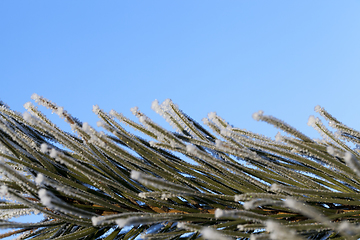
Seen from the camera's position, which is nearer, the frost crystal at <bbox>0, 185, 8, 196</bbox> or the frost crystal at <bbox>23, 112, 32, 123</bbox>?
the frost crystal at <bbox>0, 185, 8, 196</bbox>

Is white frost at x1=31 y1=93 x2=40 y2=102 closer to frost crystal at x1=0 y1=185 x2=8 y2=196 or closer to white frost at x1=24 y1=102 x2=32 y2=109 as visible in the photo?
white frost at x1=24 y1=102 x2=32 y2=109

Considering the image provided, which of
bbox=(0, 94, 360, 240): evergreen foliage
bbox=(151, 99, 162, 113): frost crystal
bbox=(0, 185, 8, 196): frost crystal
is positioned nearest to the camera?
bbox=(0, 185, 8, 196): frost crystal

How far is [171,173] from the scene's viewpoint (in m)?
1.30


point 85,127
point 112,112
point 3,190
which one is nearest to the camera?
point 3,190

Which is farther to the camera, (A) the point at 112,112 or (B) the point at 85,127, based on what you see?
(A) the point at 112,112

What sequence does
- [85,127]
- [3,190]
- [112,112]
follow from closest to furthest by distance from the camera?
[3,190], [85,127], [112,112]

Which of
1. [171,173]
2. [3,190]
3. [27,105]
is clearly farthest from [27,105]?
[171,173]

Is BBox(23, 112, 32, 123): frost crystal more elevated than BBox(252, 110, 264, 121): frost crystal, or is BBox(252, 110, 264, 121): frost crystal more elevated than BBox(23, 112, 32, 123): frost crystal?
BBox(23, 112, 32, 123): frost crystal

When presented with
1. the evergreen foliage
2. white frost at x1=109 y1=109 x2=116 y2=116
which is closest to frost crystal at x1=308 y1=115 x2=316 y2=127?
the evergreen foliage

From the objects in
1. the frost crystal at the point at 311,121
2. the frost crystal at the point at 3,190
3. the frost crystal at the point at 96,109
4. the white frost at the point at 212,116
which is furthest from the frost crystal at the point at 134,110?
the frost crystal at the point at 311,121

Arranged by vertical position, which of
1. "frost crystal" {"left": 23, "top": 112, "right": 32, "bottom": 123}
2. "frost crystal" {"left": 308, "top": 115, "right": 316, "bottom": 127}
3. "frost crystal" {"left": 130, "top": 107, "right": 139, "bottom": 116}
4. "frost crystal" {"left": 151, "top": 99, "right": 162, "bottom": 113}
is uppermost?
"frost crystal" {"left": 23, "top": 112, "right": 32, "bottom": 123}

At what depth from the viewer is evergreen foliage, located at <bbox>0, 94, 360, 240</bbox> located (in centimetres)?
119

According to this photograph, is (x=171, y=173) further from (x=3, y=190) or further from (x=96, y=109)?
(x=3, y=190)

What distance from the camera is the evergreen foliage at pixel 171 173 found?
3.90 feet
